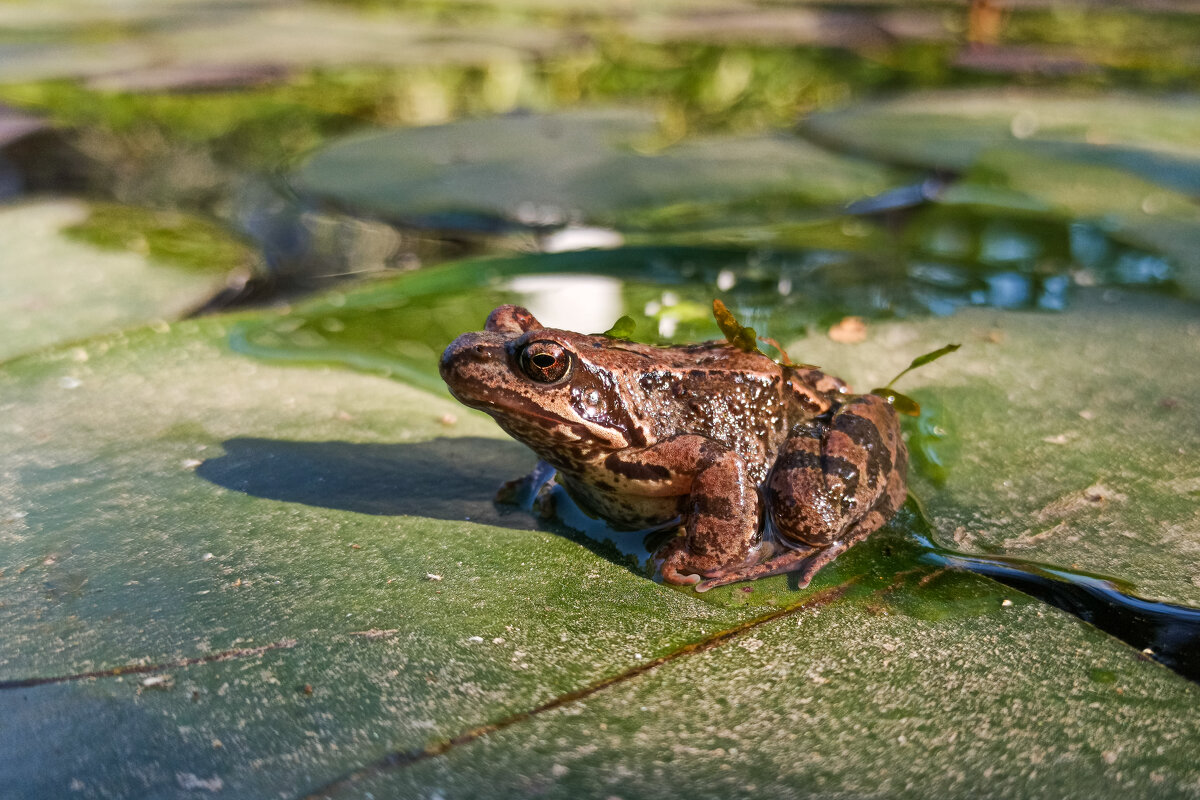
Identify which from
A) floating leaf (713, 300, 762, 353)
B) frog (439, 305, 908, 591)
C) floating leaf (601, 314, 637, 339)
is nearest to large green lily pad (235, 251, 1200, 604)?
frog (439, 305, 908, 591)

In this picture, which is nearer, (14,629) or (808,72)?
(14,629)

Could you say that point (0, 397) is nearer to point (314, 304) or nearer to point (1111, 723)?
point (314, 304)

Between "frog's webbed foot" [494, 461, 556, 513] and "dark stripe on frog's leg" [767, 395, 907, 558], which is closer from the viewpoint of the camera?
"dark stripe on frog's leg" [767, 395, 907, 558]

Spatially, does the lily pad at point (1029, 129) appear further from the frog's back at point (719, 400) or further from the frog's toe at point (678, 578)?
the frog's toe at point (678, 578)

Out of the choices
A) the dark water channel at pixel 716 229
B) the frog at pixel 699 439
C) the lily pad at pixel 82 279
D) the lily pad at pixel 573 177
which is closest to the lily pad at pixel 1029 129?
the dark water channel at pixel 716 229

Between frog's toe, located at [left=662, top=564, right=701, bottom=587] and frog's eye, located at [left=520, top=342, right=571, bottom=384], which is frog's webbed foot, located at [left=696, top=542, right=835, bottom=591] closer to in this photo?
frog's toe, located at [left=662, top=564, right=701, bottom=587]

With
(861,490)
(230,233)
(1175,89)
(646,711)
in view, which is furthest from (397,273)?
(1175,89)
